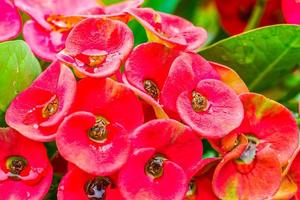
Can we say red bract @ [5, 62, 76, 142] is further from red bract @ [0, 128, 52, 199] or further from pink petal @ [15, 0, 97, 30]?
pink petal @ [15, 0, 97, 30]

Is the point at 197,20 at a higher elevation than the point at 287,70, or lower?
lower

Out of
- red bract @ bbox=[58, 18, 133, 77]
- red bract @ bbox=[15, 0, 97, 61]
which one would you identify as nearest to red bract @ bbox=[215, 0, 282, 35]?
red bract @ bbox=[15, 0, 97, 61]

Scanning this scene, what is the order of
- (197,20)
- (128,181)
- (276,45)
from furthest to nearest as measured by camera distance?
(197,20)
(276,45)
(128,181)

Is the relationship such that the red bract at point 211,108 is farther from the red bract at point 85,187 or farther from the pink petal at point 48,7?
the pink petal at point 48,7

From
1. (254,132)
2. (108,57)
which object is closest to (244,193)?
(254,132)

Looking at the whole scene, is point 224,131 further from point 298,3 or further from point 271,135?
point 298,3

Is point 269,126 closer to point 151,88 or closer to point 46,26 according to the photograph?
point 151,88

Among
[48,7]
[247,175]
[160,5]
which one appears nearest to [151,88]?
[247,175]
